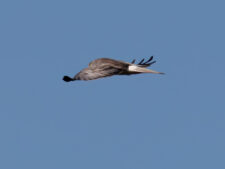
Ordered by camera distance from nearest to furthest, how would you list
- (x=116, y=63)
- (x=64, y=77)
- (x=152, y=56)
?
(x=64, y=77) < (x=116, y=63) < (x=152, y=56)

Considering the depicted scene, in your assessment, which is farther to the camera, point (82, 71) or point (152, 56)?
point (152, 56)

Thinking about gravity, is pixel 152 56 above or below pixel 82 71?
above

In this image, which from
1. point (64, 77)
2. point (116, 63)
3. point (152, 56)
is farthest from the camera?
point (152, 56)

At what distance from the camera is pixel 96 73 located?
2661 centimetres

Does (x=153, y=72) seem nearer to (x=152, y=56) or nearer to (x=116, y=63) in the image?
(x=116, y=63)

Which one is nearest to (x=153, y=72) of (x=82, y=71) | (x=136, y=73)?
(x=136, y=73)

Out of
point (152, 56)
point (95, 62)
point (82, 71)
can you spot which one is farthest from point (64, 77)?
point (152, 56)

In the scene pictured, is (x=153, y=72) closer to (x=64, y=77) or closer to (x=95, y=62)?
(x=95, y=62)

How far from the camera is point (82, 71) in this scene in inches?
1041

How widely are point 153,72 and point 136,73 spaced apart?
2.89ft

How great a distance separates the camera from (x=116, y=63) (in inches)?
1110

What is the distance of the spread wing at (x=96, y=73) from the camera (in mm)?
25878

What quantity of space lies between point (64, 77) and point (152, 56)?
29.1 feet

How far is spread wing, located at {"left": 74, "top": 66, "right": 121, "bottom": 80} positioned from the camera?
25878mm
